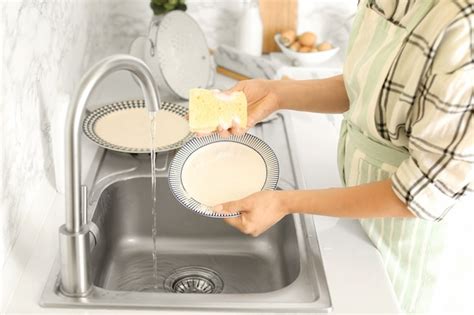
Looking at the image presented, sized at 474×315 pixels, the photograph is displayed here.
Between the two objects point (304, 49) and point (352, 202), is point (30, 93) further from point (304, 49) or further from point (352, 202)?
point (304, 49)

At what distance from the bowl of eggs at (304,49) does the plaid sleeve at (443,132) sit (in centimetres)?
93

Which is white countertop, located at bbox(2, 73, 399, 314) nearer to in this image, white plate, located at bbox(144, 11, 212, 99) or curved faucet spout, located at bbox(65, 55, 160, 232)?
curved faucet spout, located at bbox(65, 55, 160, 232)

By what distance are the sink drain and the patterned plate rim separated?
0.26 meters

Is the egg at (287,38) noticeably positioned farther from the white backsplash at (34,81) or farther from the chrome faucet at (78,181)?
the chrome faucet at (78,181)

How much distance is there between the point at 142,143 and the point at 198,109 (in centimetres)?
30

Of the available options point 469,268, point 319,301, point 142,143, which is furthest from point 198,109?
point 469,268

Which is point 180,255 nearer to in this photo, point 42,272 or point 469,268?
point 42,272

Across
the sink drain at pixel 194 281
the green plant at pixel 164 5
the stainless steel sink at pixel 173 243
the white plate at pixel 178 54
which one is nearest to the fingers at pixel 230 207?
the stainless steel sink at pixel 173 243

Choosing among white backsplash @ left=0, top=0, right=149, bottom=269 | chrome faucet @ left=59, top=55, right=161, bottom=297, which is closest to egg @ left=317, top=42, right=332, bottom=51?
white backsplash @ left=0, top=0, right=149, bottom=269

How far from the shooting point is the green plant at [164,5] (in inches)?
72.3

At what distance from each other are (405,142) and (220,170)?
0.39m

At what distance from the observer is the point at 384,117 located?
113cm

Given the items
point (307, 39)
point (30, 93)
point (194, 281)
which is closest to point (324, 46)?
point (307, 39)

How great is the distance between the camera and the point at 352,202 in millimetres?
1104
